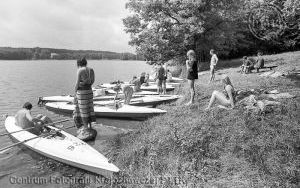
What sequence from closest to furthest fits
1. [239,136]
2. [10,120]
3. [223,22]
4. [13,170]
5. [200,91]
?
[239,136], [13,170], [10,120], [200,91], [223,22]

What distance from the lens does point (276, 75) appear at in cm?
1450

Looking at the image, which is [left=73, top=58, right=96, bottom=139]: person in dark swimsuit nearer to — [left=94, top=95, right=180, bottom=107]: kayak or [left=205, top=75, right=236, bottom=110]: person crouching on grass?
[left=205, top=75, right=236, bottom=110]: person crouching on grass

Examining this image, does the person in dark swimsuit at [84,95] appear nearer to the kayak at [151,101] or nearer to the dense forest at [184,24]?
the kayak at [151,101]

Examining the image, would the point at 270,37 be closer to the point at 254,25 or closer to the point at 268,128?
the point at 254,25

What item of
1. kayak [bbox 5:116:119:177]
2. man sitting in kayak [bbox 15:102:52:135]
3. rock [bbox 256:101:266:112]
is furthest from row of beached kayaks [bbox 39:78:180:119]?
rock [bbox 256:101:266:112]

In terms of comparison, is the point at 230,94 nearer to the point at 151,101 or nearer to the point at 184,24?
the point at 151,101

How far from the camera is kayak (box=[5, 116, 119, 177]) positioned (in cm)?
736

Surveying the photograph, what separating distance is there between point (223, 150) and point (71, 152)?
484 centimetres

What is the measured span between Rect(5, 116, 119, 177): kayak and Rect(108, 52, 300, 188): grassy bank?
480 mm

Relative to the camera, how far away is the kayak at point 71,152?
290 inches

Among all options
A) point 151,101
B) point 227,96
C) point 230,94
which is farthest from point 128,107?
point 230,94

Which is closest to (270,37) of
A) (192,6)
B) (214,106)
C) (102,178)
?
(192,6)

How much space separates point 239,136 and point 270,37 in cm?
2881

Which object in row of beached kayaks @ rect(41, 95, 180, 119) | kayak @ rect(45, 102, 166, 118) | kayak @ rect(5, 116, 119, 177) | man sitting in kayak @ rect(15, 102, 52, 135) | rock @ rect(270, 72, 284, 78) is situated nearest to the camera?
kayak @ rect(5, 116, 119, 177)
